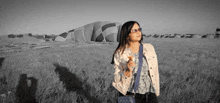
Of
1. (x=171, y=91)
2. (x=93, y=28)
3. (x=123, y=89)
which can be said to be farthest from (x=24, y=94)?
(x=93, y=28)

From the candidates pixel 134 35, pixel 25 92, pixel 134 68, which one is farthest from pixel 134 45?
pixel 25 92

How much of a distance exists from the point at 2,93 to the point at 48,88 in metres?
1.41

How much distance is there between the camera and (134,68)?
1.73 meters

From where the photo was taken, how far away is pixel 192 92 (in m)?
3.16

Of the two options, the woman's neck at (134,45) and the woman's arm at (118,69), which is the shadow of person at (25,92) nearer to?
the woman's arm at (118,69)

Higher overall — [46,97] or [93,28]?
[93,28]

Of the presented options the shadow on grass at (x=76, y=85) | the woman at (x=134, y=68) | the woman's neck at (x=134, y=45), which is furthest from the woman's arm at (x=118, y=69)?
the shadow on grass at (x=76, y=85)

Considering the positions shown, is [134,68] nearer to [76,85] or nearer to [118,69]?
[118,69]

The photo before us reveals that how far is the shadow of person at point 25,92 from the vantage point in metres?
3.05

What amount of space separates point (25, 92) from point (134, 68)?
3.94 m

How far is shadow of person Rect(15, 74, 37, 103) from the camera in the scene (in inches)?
120

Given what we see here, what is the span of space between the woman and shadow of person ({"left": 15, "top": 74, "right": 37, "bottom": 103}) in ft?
10.1

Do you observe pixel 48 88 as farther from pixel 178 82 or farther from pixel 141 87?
pixel 178 82

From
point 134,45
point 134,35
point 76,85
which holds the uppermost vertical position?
point 134,35
